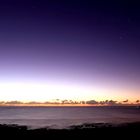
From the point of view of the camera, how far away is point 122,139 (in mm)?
30031

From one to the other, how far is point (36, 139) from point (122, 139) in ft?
37.3

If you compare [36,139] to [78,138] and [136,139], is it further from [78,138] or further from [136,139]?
[136,139]

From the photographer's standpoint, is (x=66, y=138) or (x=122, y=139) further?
(x=66, y=138)

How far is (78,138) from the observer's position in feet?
105

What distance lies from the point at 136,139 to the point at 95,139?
17.4 feet

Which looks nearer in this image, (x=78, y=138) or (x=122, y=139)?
(x=122, y=139)

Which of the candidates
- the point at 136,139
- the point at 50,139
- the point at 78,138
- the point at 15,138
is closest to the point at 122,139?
the point at 136,139

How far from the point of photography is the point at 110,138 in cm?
3128

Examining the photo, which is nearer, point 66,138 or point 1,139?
point 1,139

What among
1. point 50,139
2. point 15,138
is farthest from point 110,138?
point 15,138

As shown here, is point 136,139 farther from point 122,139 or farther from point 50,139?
point 50,139

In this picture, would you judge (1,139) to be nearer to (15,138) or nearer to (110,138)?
(15,138)

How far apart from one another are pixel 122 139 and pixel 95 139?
11.6 feet

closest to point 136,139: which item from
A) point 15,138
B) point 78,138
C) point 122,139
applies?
point 122,139
